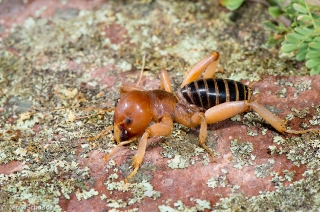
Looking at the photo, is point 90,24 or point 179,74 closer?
point 179,74

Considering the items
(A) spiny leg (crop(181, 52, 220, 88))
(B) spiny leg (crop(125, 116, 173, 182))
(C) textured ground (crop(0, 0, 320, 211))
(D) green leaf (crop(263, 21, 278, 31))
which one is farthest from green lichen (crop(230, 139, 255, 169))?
(D) green leaf (crop(263, 21, 278, 31))

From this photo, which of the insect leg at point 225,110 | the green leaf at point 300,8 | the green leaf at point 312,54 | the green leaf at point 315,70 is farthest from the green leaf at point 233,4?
the insect leg at point 225,110

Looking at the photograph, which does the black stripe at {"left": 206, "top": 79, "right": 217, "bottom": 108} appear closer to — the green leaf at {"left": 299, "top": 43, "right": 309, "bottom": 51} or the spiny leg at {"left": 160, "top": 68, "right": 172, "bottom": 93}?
the spiny leg at {"left": 160, "top": 68, "right": 172, "bottom": 93}

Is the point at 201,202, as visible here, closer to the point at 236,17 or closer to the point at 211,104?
the point at 211,104

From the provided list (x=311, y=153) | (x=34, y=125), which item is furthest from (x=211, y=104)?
(x=34, y=125)

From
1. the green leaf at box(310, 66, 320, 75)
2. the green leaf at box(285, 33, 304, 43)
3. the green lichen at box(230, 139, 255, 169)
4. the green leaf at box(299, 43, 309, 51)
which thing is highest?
the green leaf at box(285, 33, 304, 43)

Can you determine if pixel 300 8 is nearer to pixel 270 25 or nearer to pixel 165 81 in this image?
pixel 270 25
